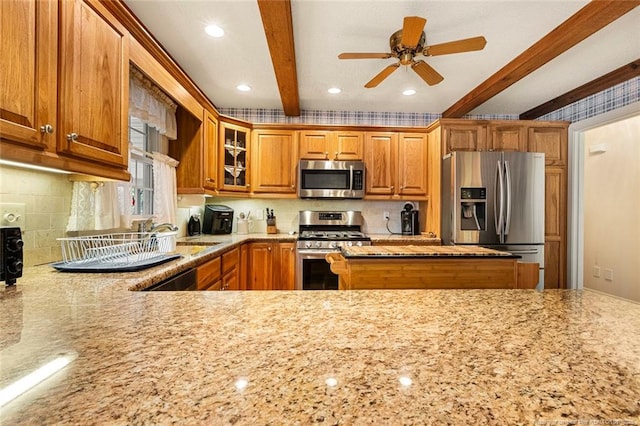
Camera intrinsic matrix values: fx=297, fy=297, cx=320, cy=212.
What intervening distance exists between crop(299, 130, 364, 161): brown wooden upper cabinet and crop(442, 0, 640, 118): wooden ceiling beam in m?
1.30

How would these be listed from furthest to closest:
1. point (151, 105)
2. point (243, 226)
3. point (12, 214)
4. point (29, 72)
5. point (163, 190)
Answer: point (243, 226) < point (163, 190) < point (151, 105) < point (12, 214) < point (29, 72)

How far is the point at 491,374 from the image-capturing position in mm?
A: 472

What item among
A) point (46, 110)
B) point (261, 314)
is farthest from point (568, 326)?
point (46, 110)

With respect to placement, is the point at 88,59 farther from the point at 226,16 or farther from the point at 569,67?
the point at 569,67

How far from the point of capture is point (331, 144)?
3566 mm

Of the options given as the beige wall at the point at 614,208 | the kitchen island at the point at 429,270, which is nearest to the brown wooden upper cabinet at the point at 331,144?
the kitchen island at the point at 429,270

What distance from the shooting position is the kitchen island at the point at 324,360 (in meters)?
→ 0.38

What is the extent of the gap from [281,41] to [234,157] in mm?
1644

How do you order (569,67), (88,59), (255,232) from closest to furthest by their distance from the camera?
(88,59) < (569,67) < (255,232)

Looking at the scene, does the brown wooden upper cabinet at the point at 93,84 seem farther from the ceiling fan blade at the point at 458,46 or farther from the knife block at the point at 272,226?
the knife block at the point at 272,226

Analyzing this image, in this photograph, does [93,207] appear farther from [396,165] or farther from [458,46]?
[396,165]

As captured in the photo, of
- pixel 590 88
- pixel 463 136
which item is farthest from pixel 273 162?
pixel 590 88

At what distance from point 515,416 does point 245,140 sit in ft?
11.6

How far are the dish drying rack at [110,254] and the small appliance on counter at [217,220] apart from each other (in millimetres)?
1434
